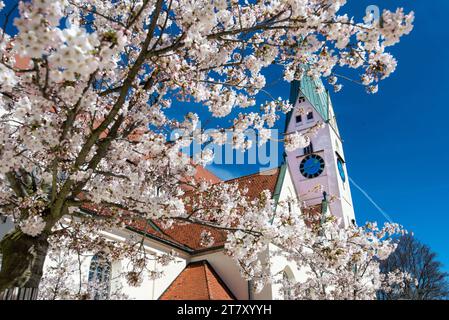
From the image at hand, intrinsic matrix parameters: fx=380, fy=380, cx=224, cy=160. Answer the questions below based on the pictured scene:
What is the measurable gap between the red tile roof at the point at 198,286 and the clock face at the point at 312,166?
22.0m

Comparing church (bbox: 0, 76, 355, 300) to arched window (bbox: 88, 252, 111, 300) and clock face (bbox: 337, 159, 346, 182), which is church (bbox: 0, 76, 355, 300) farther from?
clock face (bbox: 337, 159, 346, 182)

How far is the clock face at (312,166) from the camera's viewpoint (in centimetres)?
3620

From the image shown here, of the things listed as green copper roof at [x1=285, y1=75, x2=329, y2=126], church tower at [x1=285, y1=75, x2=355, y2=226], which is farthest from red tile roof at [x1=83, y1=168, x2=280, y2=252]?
green copper roof at [x1=285, y1=75, x2=329, y2=126]

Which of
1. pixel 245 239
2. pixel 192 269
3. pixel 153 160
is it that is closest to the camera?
pixel 245 239

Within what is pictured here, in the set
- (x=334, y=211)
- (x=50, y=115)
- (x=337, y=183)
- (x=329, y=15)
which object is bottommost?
(x=50, y=115)

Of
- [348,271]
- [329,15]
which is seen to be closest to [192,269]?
[348,271]

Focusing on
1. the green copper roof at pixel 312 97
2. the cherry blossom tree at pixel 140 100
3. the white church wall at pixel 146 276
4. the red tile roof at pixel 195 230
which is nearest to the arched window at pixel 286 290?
the red tile roof at pixel 195 230

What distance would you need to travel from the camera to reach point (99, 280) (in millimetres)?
12516

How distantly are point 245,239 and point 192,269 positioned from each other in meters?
11.5

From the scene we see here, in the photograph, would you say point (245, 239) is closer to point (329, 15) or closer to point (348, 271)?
point (329, 15)

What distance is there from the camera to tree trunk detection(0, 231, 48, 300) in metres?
5.32

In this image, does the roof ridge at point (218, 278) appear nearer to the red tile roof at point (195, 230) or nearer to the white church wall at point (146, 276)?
the red tile roof at point (195, 230)

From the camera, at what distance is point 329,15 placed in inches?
201

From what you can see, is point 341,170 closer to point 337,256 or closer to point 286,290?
point 286,290
